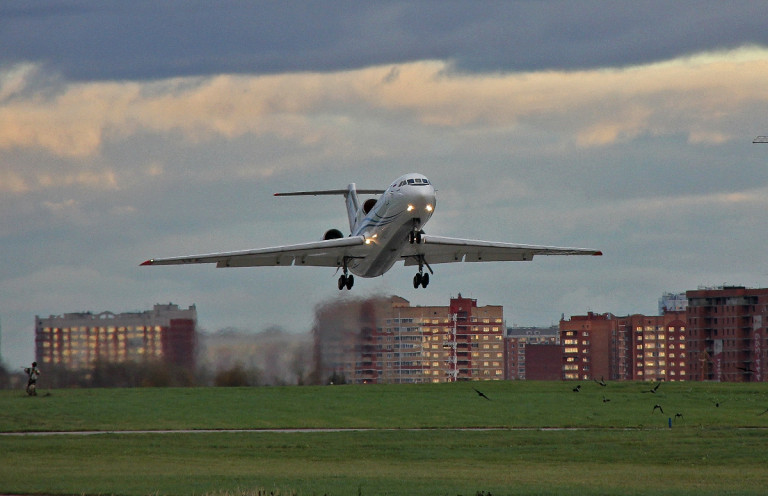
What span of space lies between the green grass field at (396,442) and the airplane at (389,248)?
25.5 ft

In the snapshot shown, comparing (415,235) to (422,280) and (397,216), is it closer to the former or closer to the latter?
(397,216)

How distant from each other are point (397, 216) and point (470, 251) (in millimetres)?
11681

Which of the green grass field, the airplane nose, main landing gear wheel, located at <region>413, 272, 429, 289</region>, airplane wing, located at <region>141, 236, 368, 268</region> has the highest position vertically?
the airplane nose

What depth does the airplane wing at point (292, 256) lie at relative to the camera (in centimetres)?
5534

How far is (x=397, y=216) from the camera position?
50469 mm

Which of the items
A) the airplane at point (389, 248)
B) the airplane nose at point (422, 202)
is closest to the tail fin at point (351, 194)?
the airplane at point (389, 248)

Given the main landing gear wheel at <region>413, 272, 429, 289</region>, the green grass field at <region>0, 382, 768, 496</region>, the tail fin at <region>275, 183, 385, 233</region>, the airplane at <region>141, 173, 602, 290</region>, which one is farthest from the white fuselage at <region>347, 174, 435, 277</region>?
the tail fin at <region>275, 183, 385, 233</region>

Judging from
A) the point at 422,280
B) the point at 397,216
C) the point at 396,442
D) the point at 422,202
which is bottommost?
the point at 396,442

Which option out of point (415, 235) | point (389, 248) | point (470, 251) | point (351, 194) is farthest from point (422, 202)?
point (351, 194)

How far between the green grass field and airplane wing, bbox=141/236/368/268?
7.73 meters

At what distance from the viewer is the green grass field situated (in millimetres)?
36594

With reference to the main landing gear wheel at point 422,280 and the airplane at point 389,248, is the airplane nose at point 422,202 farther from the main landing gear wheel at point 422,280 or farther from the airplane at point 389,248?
the main landing gear wheel at point 422,280

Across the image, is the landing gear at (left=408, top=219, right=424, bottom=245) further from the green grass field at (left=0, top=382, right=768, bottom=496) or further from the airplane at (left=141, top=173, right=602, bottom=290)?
the green grass field at (left=0, top=382, right=768, bottom=496)

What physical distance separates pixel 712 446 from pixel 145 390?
34.6 m
